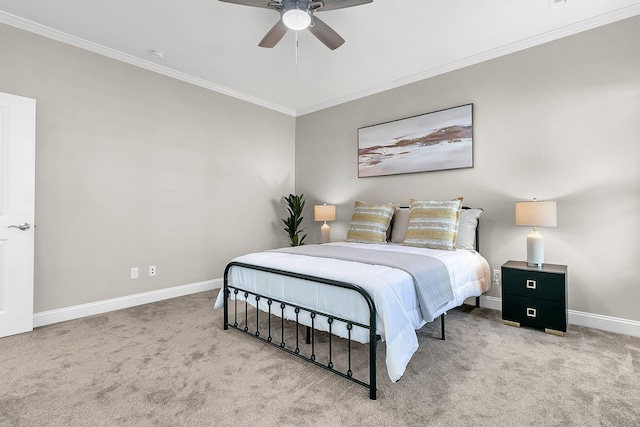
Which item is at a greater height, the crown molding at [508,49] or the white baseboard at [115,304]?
the crown molding at [508,49]

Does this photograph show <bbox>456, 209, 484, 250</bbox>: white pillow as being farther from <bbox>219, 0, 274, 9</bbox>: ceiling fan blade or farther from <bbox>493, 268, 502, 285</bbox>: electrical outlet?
<bbox>219, 0, 274, 9</bbox>: ceiling fan blade

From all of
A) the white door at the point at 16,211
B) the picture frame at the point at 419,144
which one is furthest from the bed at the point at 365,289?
the white door at the point at 16,211

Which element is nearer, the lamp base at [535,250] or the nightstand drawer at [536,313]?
the nightstand drawer at [536,313]

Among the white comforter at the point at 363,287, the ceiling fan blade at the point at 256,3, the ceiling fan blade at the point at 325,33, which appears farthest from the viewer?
the ceiling fan blade at the point at 325,33

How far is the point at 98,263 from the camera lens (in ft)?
11.0

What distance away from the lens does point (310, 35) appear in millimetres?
3148

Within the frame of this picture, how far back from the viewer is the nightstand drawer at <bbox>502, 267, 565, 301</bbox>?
2.70 m

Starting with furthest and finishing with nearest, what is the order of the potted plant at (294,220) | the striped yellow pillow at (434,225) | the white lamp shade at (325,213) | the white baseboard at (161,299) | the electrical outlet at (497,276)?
the potted plant at (294,220)
the white lamp shade at (325,213)
the electrical outlet at (497,276)
the striped yellow pillow at (434,225)
the white baseboard at (161,299)

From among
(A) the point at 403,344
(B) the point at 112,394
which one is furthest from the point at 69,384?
(A) the point at 403,344

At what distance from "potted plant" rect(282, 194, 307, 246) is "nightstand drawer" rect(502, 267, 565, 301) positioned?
3071 mm

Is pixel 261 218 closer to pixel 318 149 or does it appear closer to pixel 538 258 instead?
pixel 318 149

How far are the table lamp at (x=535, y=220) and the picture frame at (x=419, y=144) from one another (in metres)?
0.94

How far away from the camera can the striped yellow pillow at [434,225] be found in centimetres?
317

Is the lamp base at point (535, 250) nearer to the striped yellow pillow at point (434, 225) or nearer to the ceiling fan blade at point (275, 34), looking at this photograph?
the striped yellow pillow at point (434, 225)
